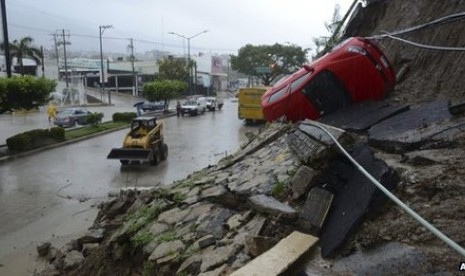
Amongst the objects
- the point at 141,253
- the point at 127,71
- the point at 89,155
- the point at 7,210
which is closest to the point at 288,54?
the point at 127,71

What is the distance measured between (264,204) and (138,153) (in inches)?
520

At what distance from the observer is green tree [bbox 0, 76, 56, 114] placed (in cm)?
2078

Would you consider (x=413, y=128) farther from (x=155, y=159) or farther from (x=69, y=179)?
(x=155, y=159)

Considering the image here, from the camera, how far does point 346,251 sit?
3814 mm

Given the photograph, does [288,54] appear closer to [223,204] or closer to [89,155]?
[89,155]

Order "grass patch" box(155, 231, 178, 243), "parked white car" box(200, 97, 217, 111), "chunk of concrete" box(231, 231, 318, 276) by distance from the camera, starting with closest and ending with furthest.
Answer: "chunk of concrete" box(231, 231, 318, 276), "grass patch" box(155, 231, 178, 243), "parked white car" box(200, 97, 217, 111)

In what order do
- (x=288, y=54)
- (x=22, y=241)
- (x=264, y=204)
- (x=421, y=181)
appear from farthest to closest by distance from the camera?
(x=288, y=54)
(x=22, y=241)
(x=264, y=204)
(x=421, y=181)

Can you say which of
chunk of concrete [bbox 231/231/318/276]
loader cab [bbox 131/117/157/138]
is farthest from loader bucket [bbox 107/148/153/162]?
chunk of concrete [bbox 231/231/318/276]

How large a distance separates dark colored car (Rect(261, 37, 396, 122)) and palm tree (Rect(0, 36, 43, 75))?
6576 cm

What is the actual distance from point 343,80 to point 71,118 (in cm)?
3098

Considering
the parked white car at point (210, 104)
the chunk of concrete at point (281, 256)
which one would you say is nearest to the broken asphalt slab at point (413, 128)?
the chunk of concrete at point (281, 256)

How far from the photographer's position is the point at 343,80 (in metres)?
7.96

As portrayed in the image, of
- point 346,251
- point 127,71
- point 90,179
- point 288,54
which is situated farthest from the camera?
point 127,71

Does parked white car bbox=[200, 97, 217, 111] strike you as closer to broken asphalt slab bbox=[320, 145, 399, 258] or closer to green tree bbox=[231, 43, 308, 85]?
green tree bbox=[231, 43, 308, 85]
